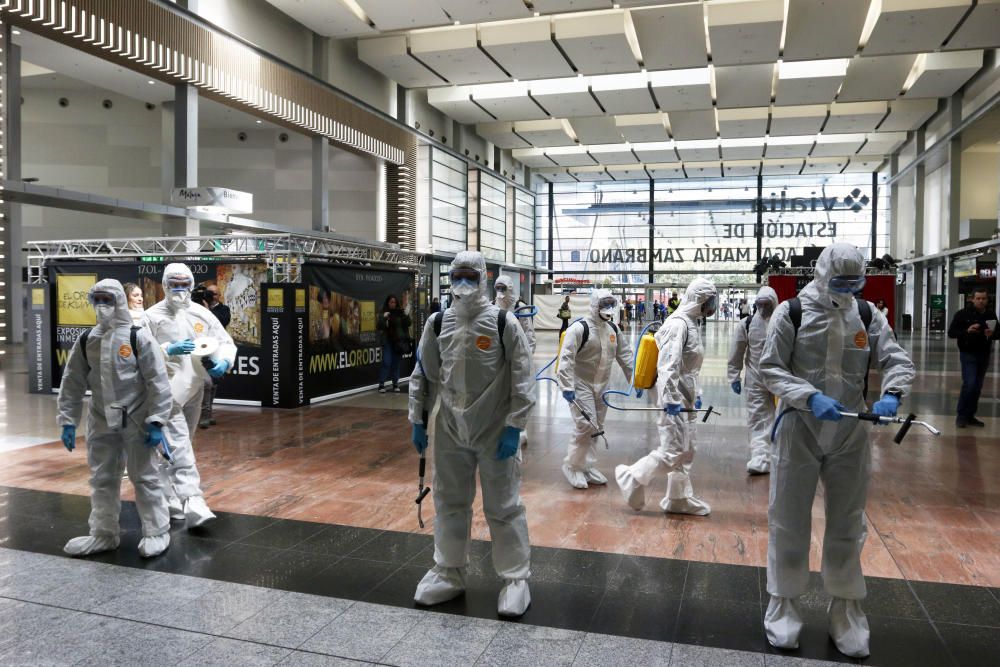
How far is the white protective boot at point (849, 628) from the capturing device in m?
3.01

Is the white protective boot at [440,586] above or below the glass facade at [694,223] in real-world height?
below

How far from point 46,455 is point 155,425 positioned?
3729mm

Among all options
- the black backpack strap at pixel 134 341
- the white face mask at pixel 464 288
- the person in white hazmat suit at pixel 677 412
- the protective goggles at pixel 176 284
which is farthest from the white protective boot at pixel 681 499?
the protective goggles at pixel 176 284

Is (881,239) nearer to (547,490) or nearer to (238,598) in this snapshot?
(547,490)

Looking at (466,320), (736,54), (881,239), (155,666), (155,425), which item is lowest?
(155,666)

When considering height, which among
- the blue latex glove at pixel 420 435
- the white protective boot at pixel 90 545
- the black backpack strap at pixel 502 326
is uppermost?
the black backpack strap at pixel 502 326

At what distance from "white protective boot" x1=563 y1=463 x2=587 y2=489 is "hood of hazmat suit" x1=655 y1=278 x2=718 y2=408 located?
3.85 ft

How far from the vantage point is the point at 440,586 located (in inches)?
140

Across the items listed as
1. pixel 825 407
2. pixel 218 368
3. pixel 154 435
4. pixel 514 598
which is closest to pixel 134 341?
pixel 154 435

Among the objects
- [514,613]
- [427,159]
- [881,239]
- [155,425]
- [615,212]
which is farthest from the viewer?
[615,212]

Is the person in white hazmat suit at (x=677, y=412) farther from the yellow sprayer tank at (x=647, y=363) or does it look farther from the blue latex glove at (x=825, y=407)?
the blue latex glove at (x=825, y=407)

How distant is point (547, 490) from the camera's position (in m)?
5.85

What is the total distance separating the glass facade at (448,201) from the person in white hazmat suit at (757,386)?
738 inches

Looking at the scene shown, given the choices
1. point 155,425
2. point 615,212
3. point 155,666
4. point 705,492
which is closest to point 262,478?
point 155,425
